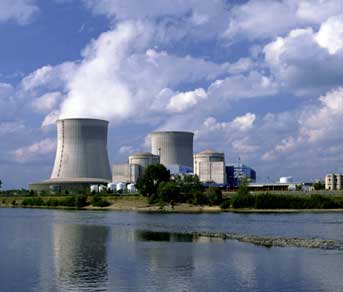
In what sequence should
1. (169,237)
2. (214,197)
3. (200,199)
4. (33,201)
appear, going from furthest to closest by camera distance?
1. (33,201)
2. (200,199)
3. (214,197)
4. (169,237)

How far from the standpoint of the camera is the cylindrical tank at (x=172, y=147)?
7744 cm

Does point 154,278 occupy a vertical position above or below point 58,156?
below

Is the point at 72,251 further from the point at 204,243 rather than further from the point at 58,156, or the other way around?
the point at 58,156

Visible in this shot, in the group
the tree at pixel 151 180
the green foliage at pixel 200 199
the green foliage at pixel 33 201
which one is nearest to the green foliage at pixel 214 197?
the green foliage at pixel 200 199

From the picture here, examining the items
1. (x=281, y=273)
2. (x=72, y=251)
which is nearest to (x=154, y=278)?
(x=281, y=273)

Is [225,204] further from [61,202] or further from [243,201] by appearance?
[61,202]

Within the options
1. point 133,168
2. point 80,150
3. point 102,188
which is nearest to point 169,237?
point 80,150

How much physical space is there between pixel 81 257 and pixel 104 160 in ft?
159

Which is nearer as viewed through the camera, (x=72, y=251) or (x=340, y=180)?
(x=72, y=251)

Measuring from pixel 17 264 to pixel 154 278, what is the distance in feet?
15.9

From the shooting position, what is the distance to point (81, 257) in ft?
59.7

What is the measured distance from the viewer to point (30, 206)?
6638cm

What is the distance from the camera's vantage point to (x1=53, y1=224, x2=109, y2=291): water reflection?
14.1 meters

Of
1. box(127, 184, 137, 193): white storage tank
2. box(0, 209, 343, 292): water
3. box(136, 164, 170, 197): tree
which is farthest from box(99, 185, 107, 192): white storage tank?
box(0, 209, 343, 292): water
